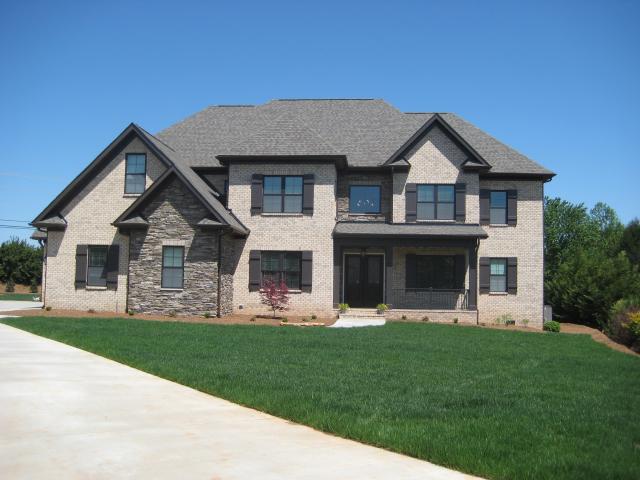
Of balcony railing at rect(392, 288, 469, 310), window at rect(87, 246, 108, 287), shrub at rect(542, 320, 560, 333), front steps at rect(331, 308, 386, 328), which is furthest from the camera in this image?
balcony railing at rect(392, 288, 469, 310)

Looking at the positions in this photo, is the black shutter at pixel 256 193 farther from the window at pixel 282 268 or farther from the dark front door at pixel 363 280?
the dark front door at pixel 363 280

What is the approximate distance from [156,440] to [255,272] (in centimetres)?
1941

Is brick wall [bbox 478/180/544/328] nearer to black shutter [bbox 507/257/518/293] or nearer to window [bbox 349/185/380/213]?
black shutter [bbox 507/257/518/293]

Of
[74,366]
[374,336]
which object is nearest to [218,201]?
[374,336]

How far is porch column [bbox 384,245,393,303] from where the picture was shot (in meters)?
25.8

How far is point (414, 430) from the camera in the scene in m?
7.19

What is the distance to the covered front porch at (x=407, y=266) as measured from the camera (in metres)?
25.5

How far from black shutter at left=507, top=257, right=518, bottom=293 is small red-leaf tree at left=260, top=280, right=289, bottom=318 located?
9688 millimetres

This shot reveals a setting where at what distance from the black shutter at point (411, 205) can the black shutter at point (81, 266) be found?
13.5 meters

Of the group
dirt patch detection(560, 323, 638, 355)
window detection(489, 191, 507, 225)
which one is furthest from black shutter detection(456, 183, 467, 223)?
dirt patch detection(560, 323, 638, 355)

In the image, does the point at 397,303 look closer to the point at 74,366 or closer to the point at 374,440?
the point at 74,366

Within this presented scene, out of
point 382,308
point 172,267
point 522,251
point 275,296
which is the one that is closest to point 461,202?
point 522,251

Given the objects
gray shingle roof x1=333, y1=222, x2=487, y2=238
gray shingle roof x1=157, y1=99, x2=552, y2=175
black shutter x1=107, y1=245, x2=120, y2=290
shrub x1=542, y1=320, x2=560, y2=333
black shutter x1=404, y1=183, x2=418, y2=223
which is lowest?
shrub x1=542, y1=320, x2=560, y2=333

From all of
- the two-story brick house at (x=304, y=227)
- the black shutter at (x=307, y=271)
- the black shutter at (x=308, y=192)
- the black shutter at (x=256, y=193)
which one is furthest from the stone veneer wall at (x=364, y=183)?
the black shutter at (x=256, y=193)
